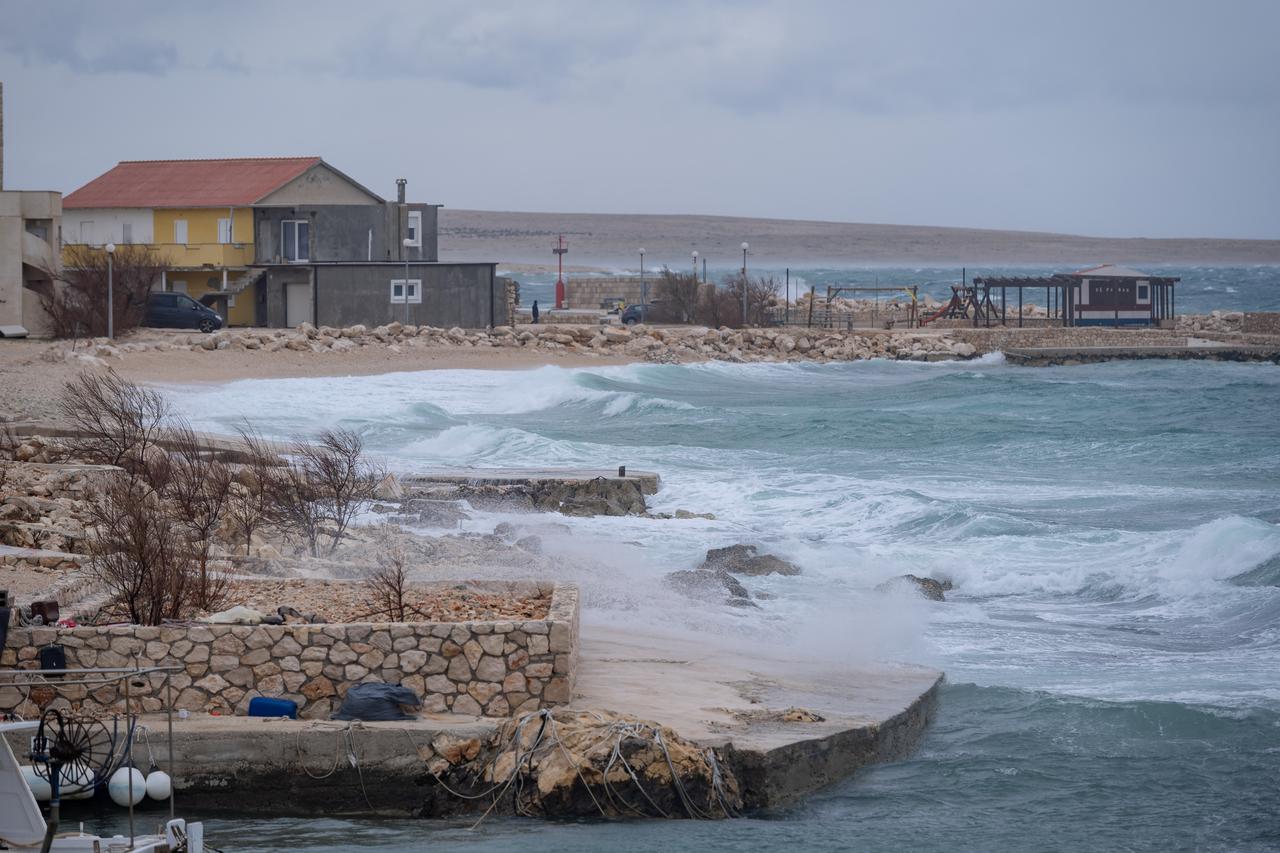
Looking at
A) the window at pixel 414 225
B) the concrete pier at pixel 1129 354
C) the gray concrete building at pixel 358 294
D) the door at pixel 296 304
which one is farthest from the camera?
the concrete pier at pixel 1129 354

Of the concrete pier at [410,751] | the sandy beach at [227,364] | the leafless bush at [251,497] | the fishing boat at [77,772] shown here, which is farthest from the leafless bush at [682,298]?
the fishing boat at [77,772]

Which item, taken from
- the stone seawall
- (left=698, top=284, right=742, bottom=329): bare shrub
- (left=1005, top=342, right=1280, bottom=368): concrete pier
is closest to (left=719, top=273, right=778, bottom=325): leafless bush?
(left=698, top=284, right=742, bottom=329): bare shrub

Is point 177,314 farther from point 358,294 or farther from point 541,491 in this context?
point 541,491

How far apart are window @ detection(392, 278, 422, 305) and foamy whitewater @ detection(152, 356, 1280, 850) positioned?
782 centimetres

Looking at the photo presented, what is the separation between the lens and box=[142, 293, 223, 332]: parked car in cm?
4741

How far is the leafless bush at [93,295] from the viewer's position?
44.2 meters

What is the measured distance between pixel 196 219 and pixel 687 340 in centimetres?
1744

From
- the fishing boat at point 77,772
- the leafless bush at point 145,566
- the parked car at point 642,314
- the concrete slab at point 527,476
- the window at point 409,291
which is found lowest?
the fishing boat at point 77,772

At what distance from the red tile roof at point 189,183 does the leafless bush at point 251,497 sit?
105ft

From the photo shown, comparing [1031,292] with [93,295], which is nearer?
[93,295]

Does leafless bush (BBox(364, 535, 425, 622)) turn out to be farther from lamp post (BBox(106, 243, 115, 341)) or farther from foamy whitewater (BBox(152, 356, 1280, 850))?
lamp post (BBox(106, 243, 115, 341))

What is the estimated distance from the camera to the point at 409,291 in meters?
51.7

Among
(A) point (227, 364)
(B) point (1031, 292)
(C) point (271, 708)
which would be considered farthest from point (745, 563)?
(B) point (1031, 292)

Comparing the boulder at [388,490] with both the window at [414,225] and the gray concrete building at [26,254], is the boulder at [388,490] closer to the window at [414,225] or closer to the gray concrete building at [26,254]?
the gray concrete building at [26,254]
